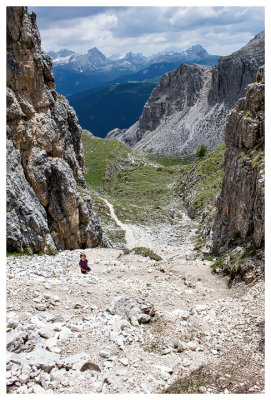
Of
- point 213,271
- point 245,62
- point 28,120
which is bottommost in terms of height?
point 213,271

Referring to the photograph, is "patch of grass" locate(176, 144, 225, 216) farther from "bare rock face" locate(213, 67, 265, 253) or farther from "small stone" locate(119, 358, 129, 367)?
"small stone" locate(119, 358, 129, 367)

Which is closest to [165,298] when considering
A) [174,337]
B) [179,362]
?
[174,337]

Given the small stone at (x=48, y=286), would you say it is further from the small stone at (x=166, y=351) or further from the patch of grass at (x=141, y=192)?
the patch of grass at (x=141, y=192)

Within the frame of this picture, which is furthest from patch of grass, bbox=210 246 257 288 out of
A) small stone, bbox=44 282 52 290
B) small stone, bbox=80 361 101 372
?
small stone, bbox=80 361 101 372

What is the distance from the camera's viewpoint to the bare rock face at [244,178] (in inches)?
882

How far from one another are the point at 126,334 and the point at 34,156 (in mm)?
22203

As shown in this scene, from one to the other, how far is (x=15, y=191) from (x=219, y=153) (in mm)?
74282

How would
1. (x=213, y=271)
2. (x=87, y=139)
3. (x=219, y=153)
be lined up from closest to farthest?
(x=213, y=271) → (x=219, y=153) → (x=87, y=139)

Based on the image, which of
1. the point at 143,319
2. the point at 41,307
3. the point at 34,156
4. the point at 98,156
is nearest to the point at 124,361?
the point at 143,319

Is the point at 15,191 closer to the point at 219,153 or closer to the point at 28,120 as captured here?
the point at 28,120

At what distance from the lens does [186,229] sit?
62062 millimetres

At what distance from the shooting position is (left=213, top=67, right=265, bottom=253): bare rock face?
73.5 feet

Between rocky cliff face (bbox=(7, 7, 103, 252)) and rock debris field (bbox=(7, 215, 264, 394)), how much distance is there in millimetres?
6242

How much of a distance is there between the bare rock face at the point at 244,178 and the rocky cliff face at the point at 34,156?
17.5m
